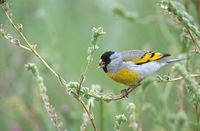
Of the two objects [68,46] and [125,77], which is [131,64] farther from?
[68,46]

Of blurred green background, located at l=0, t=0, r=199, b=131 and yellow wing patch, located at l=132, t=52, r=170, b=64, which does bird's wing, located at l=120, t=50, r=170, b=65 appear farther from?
blurred green background, located at l=0, t=0, r=199, b=131

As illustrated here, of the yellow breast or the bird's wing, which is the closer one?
the yellow breast

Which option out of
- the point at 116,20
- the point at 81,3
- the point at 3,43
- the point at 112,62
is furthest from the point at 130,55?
the point at 81,3

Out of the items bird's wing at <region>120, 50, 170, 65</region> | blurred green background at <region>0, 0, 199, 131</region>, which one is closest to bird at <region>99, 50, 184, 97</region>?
bird's wing at <region>120, 50, 170, 65</region>

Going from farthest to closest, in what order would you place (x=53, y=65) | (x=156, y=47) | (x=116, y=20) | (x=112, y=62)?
(x=116, y=20) → (x=156, y=47) → (x=53, y=65) → (x=112, y=62)

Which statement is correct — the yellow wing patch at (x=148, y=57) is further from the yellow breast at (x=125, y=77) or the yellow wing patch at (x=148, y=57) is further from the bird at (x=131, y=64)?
the yellow breast at (x=125, y=77)

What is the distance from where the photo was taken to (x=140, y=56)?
12.0 ft

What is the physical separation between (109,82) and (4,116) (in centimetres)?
114

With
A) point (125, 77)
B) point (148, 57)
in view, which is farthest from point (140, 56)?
point (125, 77)

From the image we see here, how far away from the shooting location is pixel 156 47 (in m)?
5.11

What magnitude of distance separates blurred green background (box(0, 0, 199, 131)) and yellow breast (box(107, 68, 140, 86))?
168 millimetres

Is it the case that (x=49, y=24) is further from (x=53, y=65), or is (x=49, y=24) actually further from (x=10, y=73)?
(x=10, y=73)

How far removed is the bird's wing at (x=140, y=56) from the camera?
139 inches

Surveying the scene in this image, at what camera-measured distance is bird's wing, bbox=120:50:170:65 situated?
11.6 feet
